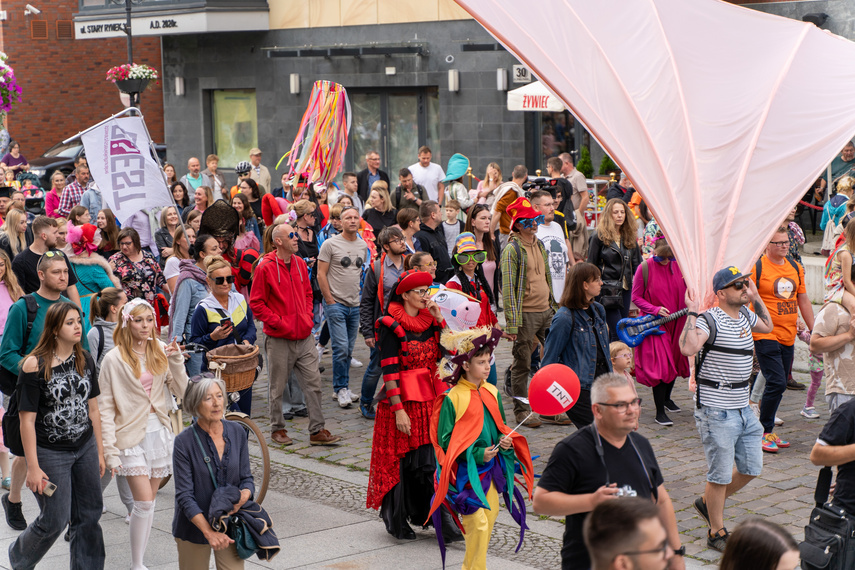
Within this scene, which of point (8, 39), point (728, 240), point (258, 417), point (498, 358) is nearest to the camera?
point (728, 240)

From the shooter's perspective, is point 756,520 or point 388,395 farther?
point 388,395

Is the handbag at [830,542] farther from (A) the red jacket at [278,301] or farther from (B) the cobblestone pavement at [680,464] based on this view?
(A) the red jacket at [278,301]

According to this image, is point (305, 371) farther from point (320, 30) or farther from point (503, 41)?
Answer: point (320, 30)

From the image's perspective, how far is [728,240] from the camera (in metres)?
6.41

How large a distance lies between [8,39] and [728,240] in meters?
31.2

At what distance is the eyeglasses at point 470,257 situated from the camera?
980 centimetres

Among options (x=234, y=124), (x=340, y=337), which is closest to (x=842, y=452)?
(x=340, y=337)

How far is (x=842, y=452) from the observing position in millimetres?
5426

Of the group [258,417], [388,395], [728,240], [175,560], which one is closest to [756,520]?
[728,240]

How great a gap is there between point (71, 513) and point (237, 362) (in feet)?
7.17

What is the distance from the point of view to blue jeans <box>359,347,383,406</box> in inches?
411

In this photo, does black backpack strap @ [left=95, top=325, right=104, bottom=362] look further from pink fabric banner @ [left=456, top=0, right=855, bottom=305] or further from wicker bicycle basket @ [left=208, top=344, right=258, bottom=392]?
pink fabric banner @ [left=456, top=0, right=855, bottom=305]

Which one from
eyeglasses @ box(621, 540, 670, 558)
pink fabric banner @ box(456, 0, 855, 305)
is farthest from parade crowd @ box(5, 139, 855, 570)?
pink fabric banner @ box(456, 0, 855, 305)

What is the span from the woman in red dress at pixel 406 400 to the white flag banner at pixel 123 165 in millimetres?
5110
